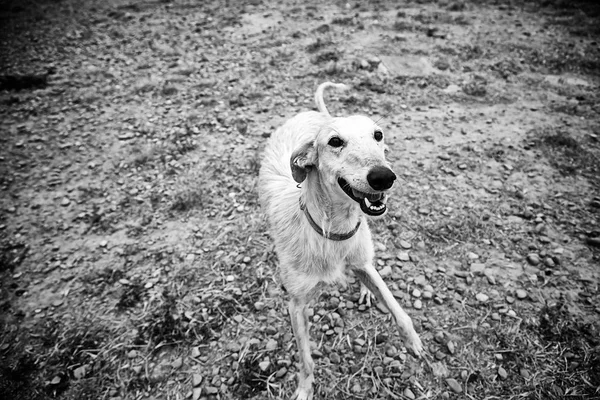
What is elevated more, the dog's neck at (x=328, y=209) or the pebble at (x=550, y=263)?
the dog's neck at (x=328, y=209)

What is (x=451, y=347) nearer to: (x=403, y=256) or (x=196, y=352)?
(x=403, y=256)

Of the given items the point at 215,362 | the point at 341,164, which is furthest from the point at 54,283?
the point at 341,164

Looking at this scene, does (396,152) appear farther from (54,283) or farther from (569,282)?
(54,283)

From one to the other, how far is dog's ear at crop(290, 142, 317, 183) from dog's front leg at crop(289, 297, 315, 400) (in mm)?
1313

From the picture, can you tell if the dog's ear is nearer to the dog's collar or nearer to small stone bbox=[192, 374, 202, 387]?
the dog's collar

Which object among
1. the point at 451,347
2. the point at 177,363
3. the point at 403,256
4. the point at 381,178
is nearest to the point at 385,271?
the point at 403,256

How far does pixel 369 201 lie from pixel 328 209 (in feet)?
1.64

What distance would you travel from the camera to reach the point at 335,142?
2867mm

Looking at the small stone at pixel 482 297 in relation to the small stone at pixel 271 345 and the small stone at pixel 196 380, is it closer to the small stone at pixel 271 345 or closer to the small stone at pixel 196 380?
the small stone at pixel 271 345

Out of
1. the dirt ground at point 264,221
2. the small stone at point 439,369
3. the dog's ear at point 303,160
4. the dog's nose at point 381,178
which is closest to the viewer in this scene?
the dog's nose at point 381,178

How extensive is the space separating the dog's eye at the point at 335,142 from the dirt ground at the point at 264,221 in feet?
7.18

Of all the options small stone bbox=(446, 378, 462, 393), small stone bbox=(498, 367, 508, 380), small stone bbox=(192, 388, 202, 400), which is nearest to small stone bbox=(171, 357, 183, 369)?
small stone bbox=(192, 388, 202, 400)

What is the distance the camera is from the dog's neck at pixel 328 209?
3000mm

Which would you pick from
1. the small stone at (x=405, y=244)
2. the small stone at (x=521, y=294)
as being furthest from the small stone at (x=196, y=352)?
the small stone at (x=521, y=294)
